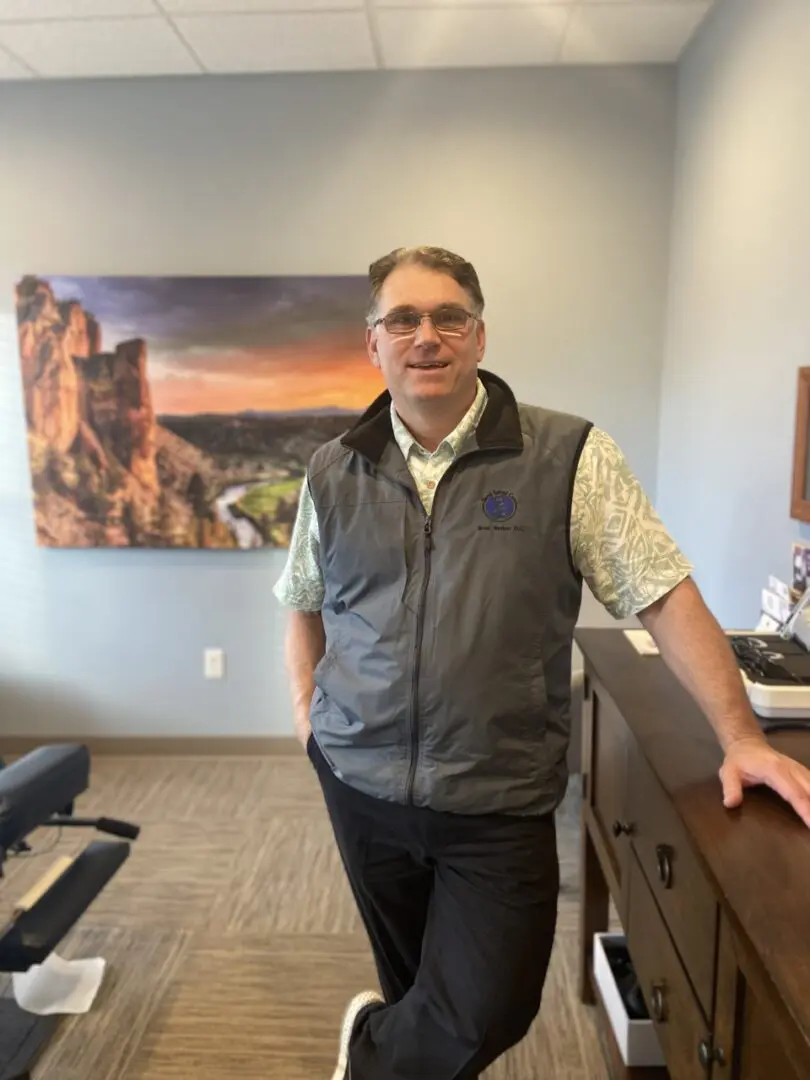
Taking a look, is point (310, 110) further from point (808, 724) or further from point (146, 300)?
point (808, 724)

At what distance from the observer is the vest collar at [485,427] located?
1205mm

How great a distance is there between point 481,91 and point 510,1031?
8.89 feet

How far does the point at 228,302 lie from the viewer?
285 centimetres

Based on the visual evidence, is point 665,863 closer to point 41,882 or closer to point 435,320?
point 435,320

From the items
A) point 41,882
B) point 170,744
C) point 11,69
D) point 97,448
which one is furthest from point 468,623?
point 11,69

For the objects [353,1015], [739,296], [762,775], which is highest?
[739,296]

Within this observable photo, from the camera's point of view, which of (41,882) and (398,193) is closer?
(41,882)

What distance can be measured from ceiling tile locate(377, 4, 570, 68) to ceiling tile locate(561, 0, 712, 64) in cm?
6

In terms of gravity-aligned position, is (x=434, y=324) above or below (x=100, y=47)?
below

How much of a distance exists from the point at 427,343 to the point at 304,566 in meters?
0.46

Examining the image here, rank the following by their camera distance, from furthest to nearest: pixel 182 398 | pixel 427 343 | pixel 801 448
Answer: pixel 182 398 < pixel 801 448 < pixel 427 343

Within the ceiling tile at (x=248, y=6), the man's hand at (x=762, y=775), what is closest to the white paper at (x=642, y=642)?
the man's hand at (x=762, y=775)

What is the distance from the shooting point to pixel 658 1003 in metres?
1.21

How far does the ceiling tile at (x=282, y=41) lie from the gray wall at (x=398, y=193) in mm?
86
